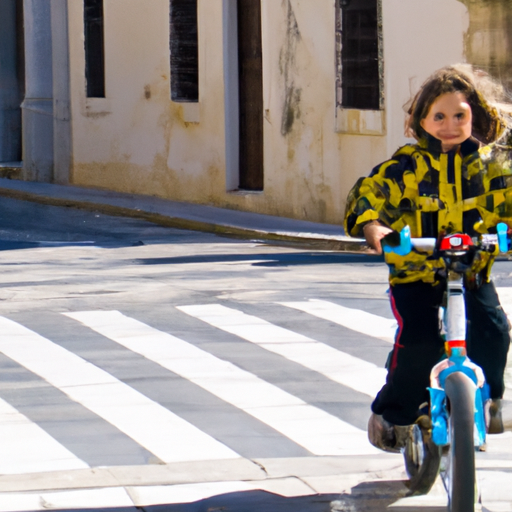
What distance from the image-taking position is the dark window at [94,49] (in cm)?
2366

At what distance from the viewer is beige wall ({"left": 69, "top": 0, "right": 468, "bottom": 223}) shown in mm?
16875

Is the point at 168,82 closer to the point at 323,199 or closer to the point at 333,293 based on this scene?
the point at 323,199

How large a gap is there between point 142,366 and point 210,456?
2.12 metres

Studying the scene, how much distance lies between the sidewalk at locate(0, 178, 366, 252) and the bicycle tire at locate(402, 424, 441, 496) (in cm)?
970

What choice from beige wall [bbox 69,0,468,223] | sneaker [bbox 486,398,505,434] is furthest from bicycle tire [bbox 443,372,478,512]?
beige wall [bbox 69,0,468,223]

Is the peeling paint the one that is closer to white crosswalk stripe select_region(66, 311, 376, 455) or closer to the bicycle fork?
white crosswalk stripe select_region(66, 311, 376, 455)

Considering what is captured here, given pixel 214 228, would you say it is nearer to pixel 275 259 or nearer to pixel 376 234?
pixel 275 259

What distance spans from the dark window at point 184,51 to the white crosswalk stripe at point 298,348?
11.4 m

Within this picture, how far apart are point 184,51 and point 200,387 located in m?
14.7

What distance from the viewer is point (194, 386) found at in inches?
285

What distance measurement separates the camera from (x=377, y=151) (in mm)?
17344

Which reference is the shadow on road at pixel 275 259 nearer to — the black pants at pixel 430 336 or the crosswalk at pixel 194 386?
the crosswalk at pixel 194 386

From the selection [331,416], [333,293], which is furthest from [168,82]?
[331,416]

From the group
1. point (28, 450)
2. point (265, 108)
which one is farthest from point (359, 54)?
point (28, 450)
